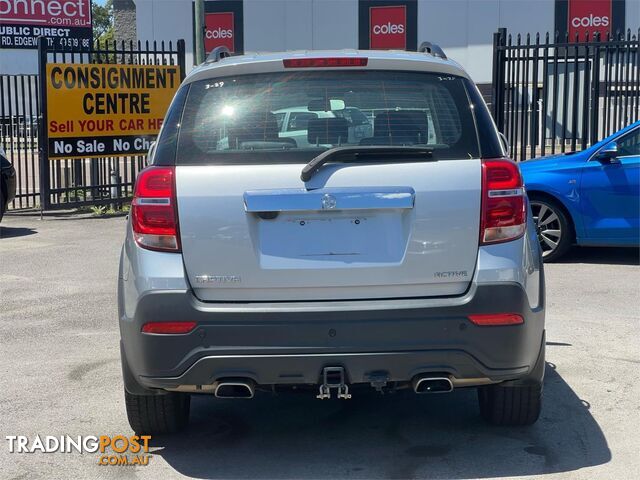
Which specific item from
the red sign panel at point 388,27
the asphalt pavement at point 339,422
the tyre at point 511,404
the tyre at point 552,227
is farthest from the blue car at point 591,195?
the red sign panel at point 388,27

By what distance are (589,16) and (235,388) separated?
1206 inches

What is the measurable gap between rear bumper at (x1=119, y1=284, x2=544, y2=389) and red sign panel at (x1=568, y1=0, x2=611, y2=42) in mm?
29538

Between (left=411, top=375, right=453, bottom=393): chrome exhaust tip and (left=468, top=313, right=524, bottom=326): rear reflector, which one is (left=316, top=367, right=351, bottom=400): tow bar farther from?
(left=468, top=313, right=524, bottom=326): rear reflector

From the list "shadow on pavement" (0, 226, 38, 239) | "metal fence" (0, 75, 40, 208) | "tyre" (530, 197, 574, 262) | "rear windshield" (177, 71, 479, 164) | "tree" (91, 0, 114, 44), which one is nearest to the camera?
"rear windshield" (177, 71, 479, 164)

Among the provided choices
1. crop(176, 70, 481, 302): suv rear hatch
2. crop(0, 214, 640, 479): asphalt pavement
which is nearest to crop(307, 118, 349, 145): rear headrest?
crop(176, 70, 481, 302): suv rear hatch

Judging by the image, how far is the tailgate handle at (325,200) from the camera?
4.04 metres

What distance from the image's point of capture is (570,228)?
9.65 metres

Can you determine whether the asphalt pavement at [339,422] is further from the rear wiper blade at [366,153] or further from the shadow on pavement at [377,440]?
the rear wiper blade at [366,153]

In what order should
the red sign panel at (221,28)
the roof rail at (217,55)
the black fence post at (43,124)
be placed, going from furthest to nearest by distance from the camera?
1. the red sign panel at (221,28)
2. the black fence post at (43,124)
3. the roof rail at (217,55)

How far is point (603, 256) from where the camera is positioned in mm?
10281

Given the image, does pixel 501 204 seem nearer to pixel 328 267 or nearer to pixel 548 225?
pixel 328 267

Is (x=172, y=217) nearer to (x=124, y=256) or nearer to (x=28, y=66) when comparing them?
(x=124, y=256)

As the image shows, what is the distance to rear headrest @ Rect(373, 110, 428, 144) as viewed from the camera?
13.9ft

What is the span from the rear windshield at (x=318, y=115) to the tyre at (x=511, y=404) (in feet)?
4.05
